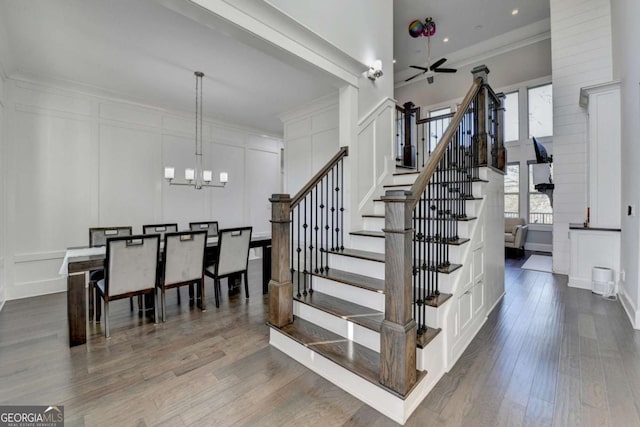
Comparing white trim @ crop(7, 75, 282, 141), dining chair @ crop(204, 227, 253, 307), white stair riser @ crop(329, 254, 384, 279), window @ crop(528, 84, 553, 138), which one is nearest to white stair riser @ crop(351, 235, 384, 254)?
white stair riser @ crop(329, 254, 384, 279)

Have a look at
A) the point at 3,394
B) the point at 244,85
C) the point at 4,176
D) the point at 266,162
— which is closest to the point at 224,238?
the point at 3,394

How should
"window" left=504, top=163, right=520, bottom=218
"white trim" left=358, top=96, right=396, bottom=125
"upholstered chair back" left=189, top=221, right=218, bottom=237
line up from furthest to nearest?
"window" left=504, top=163, right=520, bottom=218
"upholstered chair back" left=189, top=221, right=218, bottom=237
"white trim" left=358, top=96, right=396, bottom=125

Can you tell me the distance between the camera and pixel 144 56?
3.45 meters

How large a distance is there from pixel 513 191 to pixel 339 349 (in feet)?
23.7

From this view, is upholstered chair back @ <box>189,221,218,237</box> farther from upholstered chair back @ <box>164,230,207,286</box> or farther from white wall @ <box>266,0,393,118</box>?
white wall @ <box>266,0,393,118</box>

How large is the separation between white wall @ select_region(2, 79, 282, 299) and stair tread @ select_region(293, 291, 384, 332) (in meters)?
3.96

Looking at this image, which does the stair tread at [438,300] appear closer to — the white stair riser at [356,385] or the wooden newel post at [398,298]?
the wooden newel post at [398,298]

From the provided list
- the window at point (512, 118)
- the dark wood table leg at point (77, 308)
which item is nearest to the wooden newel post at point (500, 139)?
the window at point (512, 118)

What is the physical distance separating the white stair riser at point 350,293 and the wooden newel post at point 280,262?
15.7 inches

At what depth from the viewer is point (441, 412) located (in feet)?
5.47

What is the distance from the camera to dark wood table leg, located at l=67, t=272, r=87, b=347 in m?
2.47

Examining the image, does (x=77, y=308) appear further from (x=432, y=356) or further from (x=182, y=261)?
(x=432, y=356)

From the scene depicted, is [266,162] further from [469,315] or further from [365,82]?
[469,315]

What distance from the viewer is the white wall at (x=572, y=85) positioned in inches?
169
